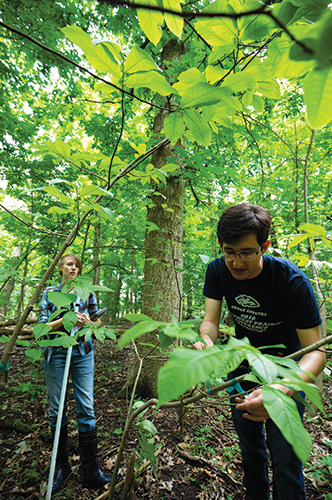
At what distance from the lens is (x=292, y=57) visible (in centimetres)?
31

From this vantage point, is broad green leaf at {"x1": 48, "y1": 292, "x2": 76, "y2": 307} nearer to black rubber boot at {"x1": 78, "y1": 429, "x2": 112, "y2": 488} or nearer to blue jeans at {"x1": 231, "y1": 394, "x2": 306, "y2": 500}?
blue jeans at {"x1": 231, "y1": 394, "x2": 306, "y2": 500}

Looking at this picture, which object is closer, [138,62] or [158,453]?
[138,62]

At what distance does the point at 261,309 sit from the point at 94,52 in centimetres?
159

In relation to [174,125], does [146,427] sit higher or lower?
lower

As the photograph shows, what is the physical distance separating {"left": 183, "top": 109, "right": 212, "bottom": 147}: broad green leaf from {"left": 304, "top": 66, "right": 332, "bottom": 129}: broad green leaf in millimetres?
382

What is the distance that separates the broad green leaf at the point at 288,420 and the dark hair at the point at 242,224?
3.00 ft

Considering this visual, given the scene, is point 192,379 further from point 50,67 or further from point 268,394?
point 50,67

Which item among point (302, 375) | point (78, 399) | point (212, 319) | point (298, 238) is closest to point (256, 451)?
point (212, 319)

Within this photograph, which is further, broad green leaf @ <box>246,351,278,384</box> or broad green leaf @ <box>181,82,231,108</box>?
broad green leaf @ <box>181,82,231,108</box>

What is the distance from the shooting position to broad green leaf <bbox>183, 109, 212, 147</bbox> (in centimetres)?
77

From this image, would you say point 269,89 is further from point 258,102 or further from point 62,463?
point 62,463

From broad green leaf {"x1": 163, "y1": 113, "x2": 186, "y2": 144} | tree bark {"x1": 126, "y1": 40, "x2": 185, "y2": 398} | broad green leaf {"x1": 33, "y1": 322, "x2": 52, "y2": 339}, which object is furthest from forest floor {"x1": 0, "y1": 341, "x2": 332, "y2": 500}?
broad green leaf {"x1": 163, "y1": 113, "x2": 186, "y2": 144}

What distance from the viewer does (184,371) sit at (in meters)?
0.38

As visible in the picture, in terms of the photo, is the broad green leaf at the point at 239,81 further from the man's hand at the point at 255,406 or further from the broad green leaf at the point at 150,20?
the man's hand at the point at 255,406
